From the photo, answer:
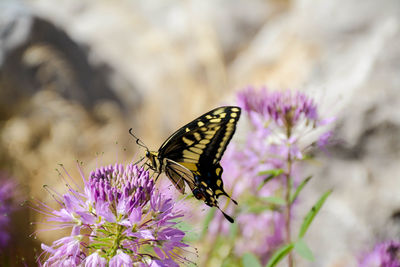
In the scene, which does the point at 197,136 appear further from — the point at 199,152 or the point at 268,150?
the point at 268,150

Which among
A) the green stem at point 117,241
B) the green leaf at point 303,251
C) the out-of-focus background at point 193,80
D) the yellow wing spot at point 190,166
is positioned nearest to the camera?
the green stem at point 117,241

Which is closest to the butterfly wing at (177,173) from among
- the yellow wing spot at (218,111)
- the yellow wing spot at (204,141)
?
the yellow wing spot at (204,141)

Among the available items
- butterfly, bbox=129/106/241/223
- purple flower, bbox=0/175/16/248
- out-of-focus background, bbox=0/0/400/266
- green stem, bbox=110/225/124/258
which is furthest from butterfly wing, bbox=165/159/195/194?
purple flower, bbox=0/175/16/248

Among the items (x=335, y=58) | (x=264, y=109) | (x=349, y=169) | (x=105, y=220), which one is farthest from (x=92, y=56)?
(x=105, y=220)

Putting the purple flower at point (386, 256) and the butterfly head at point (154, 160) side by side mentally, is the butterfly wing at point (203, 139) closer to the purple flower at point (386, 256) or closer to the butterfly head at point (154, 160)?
the butterfly head at point (154, 160)

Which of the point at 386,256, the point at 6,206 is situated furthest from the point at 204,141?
the point at 6,206

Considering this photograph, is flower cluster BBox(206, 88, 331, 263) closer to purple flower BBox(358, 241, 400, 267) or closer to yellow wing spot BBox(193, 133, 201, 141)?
yellow wing spot BBox(193, 133, 201, 141)

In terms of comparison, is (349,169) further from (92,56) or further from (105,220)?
(92,56)
